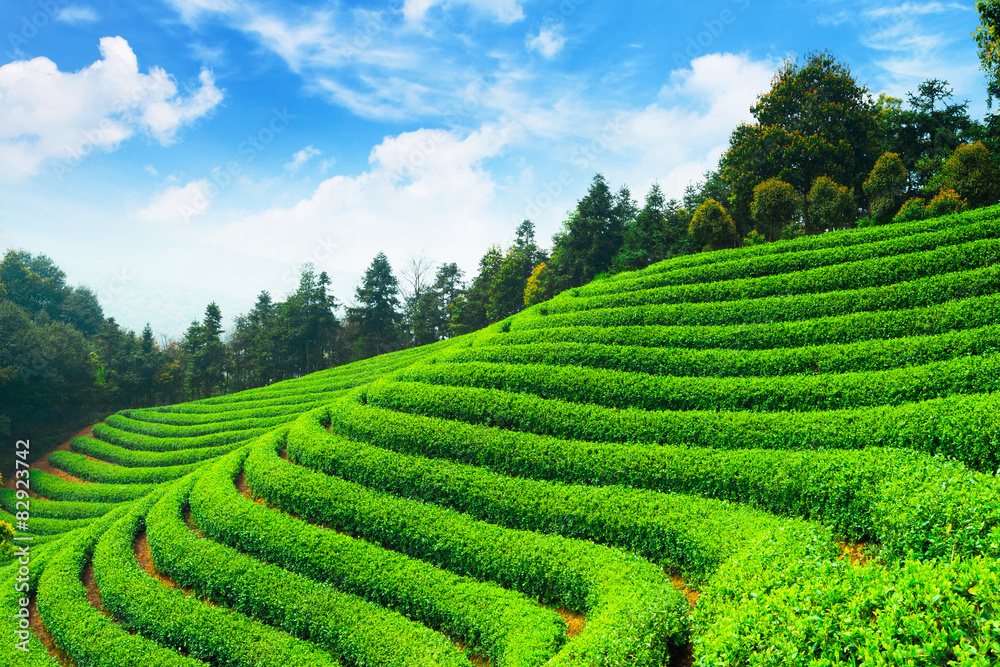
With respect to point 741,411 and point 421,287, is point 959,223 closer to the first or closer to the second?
point 741,411

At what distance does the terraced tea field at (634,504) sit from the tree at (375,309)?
4148 cm

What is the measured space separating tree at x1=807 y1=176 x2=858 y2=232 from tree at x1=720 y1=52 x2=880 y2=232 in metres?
3.86

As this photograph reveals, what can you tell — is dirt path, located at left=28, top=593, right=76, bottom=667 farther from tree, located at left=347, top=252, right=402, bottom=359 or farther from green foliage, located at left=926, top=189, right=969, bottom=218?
tree, located at left=347, top=252, right=402, bottom=359

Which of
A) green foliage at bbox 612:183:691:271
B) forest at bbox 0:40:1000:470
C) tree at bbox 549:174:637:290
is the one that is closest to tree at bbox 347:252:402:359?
forest at bbox 0:40:1000:470

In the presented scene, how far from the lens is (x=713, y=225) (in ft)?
94.0

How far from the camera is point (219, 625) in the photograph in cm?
1145

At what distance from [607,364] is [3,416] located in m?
41.7

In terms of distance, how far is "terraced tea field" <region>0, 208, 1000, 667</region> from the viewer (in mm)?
6922

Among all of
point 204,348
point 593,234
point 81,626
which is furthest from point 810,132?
point 204,348

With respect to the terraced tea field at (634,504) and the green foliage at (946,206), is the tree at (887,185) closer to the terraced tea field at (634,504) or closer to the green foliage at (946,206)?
the green foliage at (946,206)

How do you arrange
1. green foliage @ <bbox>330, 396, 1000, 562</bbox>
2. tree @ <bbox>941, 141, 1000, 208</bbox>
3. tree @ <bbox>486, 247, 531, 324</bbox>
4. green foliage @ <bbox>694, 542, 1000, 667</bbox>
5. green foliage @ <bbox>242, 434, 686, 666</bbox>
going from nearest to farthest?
green foliage @ <bbox>694, 542, 1000, 667</bbox>, green foliage @ <bbox>330, 396, 1000, 562</bbox>, green foliage @ <bbox>242, 434, 686, 666</bbox>, tree @ <bbox>941, 141, 1000, 208</bbox>, tree @ <bbox>486, 247, 531, 324</bbox>

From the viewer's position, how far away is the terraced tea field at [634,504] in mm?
6922

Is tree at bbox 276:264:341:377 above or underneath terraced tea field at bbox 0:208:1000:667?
above

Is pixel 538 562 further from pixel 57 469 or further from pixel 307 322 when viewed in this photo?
pixel 307 322
